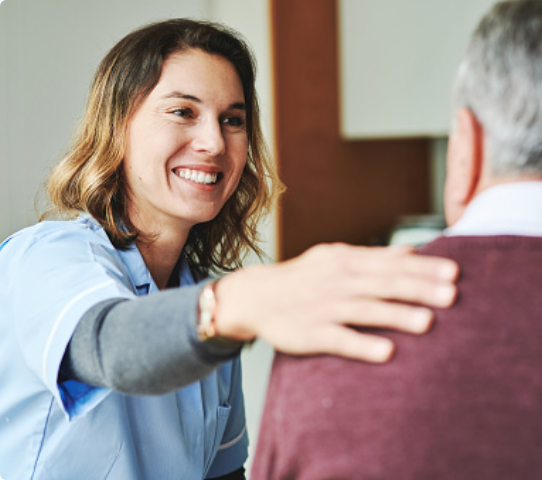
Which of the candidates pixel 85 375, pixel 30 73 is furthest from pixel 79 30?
pixel 85 375

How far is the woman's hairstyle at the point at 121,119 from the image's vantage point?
1368 mm

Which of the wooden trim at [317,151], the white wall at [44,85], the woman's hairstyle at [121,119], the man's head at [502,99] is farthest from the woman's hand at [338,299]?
the wooden trim at [317,151]

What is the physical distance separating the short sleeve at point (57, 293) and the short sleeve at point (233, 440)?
0.49 metres

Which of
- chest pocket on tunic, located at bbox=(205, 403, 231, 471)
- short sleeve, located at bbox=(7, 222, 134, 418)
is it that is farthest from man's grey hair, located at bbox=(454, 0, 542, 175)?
chest pocket on tunic, located at bbox=(205, 403, 231, 471)

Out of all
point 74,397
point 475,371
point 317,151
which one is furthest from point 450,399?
point 317,151

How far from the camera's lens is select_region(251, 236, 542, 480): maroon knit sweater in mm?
658

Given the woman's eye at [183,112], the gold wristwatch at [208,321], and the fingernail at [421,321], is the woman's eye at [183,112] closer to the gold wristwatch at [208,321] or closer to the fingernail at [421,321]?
the gold wristwatch at [208,321]

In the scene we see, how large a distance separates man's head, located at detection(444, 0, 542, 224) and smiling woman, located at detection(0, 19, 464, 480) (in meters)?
0.12

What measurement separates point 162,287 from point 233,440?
33 cm

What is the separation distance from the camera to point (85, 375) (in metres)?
0.83

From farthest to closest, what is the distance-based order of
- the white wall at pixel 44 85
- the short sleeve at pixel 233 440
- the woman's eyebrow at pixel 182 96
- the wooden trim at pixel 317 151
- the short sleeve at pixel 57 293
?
the wooden trim at pixel 317 151, the white wall at pixel 44 85, the short sleeve at pixel 233 440, the woman's eyebrow at pixel 182 96, the short sleeve at pixel 57 293

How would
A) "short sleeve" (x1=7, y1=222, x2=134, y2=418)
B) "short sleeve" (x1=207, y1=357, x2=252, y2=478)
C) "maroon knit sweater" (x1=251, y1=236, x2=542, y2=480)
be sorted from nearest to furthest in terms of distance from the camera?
"maroon knit sweater" (x1=251, y1=236, x2=542, y2=480)
"short sleeve" (x1=7, y1=222, x2=134, y2=418)
"short sleeve" (x1=207, y1=357, x2=252, y2=478)

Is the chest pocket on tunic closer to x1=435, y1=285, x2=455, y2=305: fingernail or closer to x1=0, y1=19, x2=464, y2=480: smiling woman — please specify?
x1=0, y1=19, x2=464, y2=480: smiling woman

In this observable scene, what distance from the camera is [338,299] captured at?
700 mm
